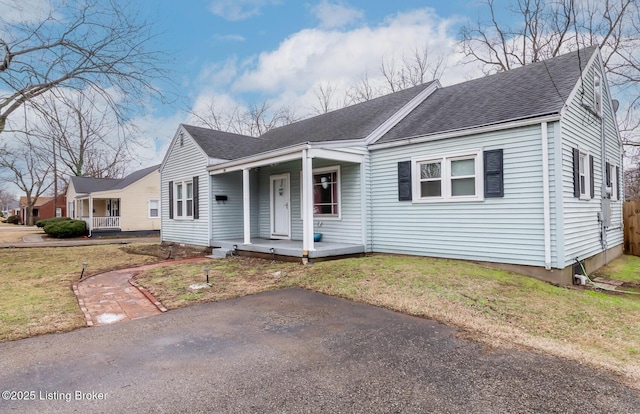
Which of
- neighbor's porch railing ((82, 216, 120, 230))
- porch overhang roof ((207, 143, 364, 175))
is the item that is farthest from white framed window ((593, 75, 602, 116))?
neighbor's porch railing ((82, 216, 120, 230))

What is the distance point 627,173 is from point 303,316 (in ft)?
83.9

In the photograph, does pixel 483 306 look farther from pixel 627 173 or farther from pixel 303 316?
pixel 627 173

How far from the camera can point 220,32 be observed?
13.2 m

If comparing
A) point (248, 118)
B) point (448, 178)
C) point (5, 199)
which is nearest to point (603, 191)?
point (448, 178)

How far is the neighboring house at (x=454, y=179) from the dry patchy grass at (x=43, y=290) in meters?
3.32

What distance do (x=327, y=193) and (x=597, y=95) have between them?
7.68m

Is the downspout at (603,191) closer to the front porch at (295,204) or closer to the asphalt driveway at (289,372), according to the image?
the front porch at (295,204)

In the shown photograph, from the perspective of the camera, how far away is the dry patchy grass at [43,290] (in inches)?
183

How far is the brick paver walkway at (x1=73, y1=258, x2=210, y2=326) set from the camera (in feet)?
17.0

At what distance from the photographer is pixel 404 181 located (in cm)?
902

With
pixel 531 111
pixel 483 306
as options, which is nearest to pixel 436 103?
pixel 531 111

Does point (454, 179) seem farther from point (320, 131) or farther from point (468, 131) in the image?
point (320, 131)

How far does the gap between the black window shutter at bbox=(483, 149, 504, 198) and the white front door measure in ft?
20.3

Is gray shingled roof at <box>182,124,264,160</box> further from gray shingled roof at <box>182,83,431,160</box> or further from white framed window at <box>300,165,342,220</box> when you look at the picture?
white framed window at <box>300,165,342,220</box>
